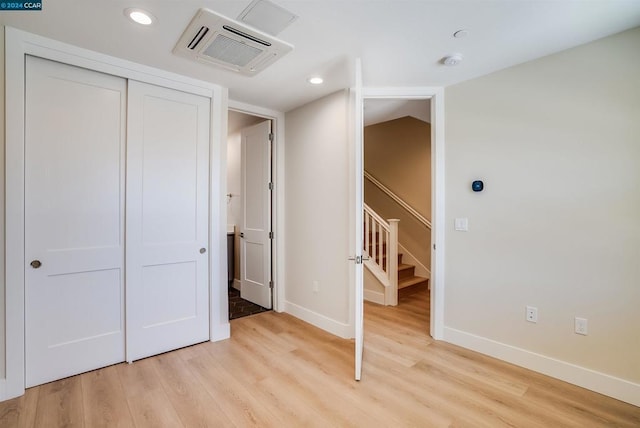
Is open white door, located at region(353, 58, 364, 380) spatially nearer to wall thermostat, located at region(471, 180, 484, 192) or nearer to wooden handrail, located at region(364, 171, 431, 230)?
wall thermostat, located at region(471, 180, 484, 192)

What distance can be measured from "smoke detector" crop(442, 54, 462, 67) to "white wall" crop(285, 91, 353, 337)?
96 centimetres

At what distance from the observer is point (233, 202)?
15.9ft

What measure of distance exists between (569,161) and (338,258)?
2.04 m

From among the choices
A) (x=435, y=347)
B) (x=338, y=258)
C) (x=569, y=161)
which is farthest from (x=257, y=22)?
(x=435, y=347)

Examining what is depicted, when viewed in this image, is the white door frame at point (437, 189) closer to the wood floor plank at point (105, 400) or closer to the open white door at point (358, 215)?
the open white door at point (358, 215)

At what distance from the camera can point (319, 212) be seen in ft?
10.7

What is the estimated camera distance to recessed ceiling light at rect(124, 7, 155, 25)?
5.86ft

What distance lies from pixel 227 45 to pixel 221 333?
2.47m

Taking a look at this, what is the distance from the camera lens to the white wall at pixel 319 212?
3.03 m

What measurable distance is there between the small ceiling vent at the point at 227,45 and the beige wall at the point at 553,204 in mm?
1728

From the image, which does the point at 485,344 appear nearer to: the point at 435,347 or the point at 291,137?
the point at 435,347

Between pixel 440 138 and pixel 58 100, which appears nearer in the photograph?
pixel 58 100

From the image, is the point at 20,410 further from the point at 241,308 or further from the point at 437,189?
the point at 437,189

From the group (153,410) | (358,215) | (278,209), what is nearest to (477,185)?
(358,215)
